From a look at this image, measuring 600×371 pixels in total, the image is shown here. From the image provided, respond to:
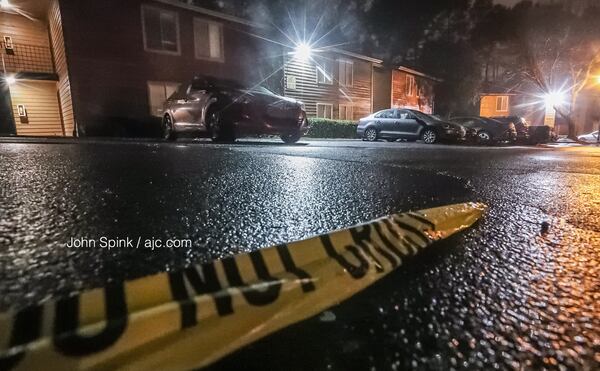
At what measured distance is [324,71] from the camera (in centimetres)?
2148

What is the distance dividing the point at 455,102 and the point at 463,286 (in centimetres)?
3248

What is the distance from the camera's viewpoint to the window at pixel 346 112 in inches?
915

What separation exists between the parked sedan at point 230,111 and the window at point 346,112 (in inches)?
617

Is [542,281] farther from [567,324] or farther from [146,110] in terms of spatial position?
[146,110]

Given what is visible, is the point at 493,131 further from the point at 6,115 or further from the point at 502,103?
the point at 502,103

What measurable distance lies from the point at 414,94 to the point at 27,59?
27079 mm

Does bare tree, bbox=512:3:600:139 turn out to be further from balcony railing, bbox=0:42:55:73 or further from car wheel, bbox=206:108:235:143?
balcony railing, bbox=0:42:55:73

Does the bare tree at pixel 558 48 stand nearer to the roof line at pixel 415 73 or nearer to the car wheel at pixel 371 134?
the roof line at pixel 415 73

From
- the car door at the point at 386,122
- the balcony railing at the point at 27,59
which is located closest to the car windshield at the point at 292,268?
the car door at the point at 386,122

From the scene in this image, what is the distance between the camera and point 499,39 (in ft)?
86.6

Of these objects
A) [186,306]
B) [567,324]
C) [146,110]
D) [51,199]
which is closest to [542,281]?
[567,324]

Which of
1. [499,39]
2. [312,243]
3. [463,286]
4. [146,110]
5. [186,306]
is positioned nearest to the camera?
[186,306]

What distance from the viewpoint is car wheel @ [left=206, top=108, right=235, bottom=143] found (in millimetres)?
7035

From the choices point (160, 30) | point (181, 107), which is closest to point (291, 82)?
point (160, 30)
